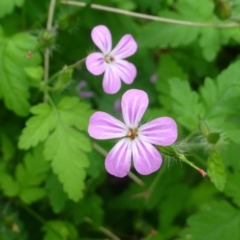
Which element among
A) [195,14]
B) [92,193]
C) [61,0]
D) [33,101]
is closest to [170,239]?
[92,193]

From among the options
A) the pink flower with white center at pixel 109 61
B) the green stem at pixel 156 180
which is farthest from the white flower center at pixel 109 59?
the green stem at pixel 156 180

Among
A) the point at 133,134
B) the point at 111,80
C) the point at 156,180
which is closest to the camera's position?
the point at 133,134

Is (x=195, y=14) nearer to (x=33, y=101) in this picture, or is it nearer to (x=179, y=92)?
(x=179, y=92)

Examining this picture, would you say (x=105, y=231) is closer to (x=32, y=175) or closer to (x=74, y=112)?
(x=32, y=175)

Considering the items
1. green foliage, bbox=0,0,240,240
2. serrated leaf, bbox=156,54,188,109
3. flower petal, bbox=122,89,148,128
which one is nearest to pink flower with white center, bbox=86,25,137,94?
green foliage, bbox=0,0,240,240

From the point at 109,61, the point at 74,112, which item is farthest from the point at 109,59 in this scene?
the point at 74,112

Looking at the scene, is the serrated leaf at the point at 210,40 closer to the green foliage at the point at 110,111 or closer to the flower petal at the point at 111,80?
the green foliage at the point at 110,111
